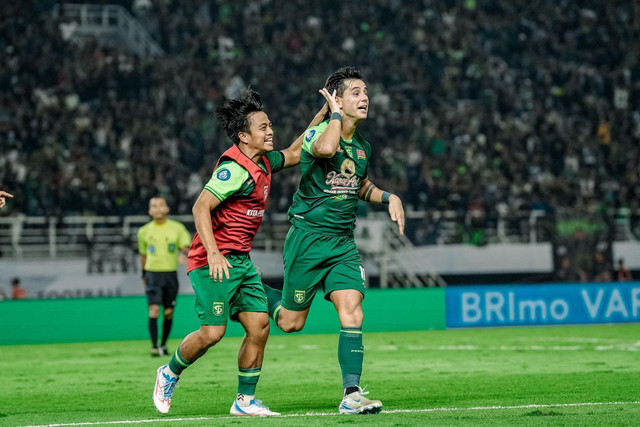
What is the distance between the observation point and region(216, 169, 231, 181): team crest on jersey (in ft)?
24.3

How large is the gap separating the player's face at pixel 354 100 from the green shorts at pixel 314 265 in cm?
94

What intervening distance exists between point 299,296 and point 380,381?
292 cm

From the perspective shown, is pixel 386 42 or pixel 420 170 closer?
pixel 420 170

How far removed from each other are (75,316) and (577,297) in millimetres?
8948

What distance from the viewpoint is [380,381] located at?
10.5 meters

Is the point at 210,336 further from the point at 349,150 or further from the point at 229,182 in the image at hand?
the point at 349,150

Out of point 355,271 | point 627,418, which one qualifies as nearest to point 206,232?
point 355,271

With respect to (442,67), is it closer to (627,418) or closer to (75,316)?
(75,316)

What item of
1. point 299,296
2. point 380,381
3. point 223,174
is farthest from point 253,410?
point 380,381

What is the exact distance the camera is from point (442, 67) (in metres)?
30.8

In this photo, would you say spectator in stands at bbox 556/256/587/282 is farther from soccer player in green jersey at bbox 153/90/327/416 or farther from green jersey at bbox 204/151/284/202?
green jersey at bbox 204/151/284/202

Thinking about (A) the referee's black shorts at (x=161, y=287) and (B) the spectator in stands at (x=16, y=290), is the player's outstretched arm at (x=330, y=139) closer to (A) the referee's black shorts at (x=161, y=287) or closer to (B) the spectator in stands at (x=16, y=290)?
(A) the referee's black shorts at (x=161, y=287)

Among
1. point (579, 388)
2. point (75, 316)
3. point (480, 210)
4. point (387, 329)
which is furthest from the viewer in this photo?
point (480, 210)

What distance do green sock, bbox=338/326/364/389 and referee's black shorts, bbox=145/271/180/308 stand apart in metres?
7.31
